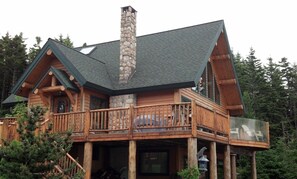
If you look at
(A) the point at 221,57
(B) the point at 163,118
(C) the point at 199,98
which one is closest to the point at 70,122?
(B) the point at 163,118

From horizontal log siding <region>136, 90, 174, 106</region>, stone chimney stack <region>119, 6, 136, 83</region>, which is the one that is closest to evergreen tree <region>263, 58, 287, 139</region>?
stone chimney stack <region>119, 6, 136, 83</region>

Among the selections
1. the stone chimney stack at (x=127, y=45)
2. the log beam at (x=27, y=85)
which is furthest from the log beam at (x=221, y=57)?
the log beam at (x=27, y=85)

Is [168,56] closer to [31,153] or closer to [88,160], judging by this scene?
[88,160]

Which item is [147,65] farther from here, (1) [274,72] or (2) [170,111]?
(1) [274,72]

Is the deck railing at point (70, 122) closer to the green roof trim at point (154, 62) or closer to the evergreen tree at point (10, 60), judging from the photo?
the green roof trim at point (154, 62)

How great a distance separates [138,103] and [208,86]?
489cm

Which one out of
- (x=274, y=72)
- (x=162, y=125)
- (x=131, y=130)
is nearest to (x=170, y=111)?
(x=162, y=125)

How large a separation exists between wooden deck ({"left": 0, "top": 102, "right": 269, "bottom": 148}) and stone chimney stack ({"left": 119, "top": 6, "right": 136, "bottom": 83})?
9.04 ft

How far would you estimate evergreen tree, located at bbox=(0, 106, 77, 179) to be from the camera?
8.66m

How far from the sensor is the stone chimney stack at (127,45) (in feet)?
52.7

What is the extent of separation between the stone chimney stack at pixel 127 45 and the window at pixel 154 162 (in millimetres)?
3314

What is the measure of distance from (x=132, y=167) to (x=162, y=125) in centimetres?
169

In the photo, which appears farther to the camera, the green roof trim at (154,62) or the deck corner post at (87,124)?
the green roof trim at (154,62)

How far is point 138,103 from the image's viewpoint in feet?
50.4
